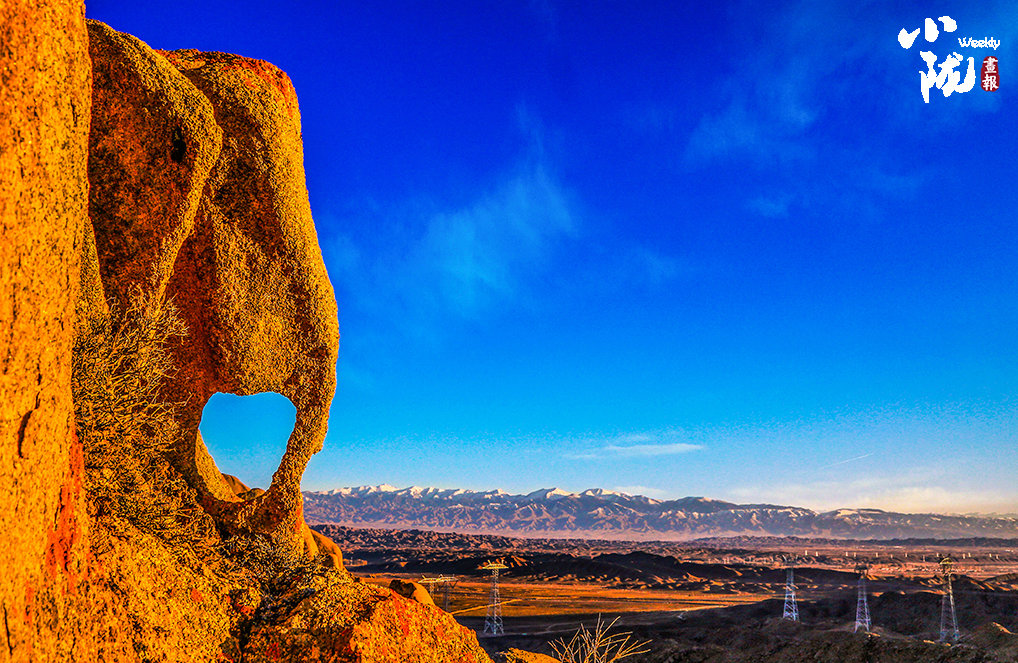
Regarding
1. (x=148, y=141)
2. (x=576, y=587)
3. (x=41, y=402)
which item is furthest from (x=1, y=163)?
(x=576, y=587)

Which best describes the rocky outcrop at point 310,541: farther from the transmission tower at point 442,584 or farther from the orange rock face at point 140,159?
the transmission tower at point 442,584

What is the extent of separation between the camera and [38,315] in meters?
3.62

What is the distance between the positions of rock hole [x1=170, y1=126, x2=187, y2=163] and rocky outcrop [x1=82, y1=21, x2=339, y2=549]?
0.6 inches

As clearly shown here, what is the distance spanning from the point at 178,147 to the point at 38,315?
3.71 metres

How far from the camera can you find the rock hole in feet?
21.7

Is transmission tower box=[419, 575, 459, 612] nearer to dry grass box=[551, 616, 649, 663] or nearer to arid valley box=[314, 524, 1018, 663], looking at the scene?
arid valley box=[314, 524, 1018, 663]

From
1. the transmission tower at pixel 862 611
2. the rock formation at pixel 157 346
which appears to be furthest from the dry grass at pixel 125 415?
the transmission tower at pixel 862 611

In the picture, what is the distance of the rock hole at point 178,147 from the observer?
6602mm

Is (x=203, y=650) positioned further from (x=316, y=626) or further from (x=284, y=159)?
(x=284, y=159)

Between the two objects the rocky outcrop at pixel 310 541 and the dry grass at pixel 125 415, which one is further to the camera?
the rocky outcrop at pixel 310 541

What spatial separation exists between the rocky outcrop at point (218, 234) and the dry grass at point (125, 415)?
552mm

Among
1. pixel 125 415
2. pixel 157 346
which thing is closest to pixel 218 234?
pixel 157 346

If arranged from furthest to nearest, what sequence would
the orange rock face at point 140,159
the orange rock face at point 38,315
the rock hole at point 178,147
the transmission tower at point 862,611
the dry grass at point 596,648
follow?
the transmission tower at point 862,611 < the dry grass at point 596,648 < the rock hole at point 178,147 < the orange rock face at point 140,159 < the orange rock face at point 38,315

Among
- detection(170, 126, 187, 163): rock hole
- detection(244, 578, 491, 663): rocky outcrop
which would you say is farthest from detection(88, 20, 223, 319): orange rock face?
detection(244, 578, 491, 663): rocky outcrop
